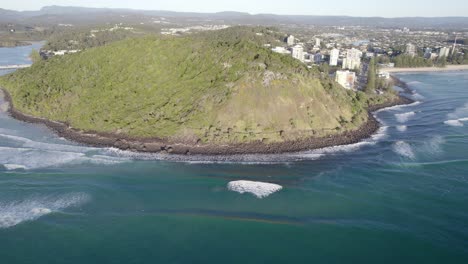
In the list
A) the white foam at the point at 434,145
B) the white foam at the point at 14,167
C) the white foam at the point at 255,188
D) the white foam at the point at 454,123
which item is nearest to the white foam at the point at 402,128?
the white foam at the point at 434,145


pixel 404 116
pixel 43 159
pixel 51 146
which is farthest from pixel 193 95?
pixel 404 116

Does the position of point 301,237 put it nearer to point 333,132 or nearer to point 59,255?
point 59,255

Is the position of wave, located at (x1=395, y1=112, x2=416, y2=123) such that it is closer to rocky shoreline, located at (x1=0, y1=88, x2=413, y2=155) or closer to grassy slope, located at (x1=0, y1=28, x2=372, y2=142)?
grassy slope, located at (x1=0, y1=28, x2=372, y2=142)

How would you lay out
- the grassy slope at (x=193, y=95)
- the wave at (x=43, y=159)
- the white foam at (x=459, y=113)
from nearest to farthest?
the wave at (x=43, y=159), the grassy slope at (x=193, y=95), the white foam at (x=459, y=113)

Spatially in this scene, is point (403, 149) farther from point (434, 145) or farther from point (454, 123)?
point (454, 123)

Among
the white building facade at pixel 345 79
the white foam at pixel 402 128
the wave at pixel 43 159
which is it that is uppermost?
the white building facade at pixel 345 79

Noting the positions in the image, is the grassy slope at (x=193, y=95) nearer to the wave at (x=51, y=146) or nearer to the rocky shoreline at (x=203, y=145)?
the rocky shoreline at (x=203, y=145)

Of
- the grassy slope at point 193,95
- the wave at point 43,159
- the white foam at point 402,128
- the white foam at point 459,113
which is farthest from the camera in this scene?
the white foam at point 459,113
